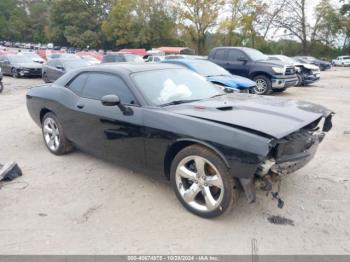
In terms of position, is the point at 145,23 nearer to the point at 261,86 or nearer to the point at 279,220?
the point at 261,86

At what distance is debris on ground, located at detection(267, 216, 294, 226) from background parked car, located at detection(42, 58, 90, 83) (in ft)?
43.1

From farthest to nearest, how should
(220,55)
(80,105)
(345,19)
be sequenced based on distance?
(345,19), (220,55), (80,105)

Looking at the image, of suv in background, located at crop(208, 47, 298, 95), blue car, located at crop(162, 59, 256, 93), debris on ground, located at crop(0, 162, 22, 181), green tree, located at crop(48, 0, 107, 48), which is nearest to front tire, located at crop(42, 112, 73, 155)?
debris on ground, located at crop(0, 162, 22, 181)

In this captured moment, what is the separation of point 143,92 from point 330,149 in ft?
11.6

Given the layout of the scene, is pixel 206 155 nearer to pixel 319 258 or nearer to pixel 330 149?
pixel 319 258

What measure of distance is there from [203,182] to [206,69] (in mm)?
7068

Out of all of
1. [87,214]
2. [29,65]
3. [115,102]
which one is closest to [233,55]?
[115,102]

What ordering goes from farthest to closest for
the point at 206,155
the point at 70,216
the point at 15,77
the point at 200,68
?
the point at 15,77
the point at 200,68
the point at 70,216
the point at 206,155

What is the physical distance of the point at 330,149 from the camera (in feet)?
18.7

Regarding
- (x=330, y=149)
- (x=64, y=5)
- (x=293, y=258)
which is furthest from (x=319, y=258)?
(x=64, y=5)

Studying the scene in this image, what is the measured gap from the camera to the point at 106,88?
4.50 m

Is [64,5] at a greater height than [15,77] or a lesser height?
greater

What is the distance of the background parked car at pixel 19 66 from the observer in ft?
62.5

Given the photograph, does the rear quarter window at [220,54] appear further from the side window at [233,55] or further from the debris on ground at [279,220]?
the debris on ground at [279,220]
